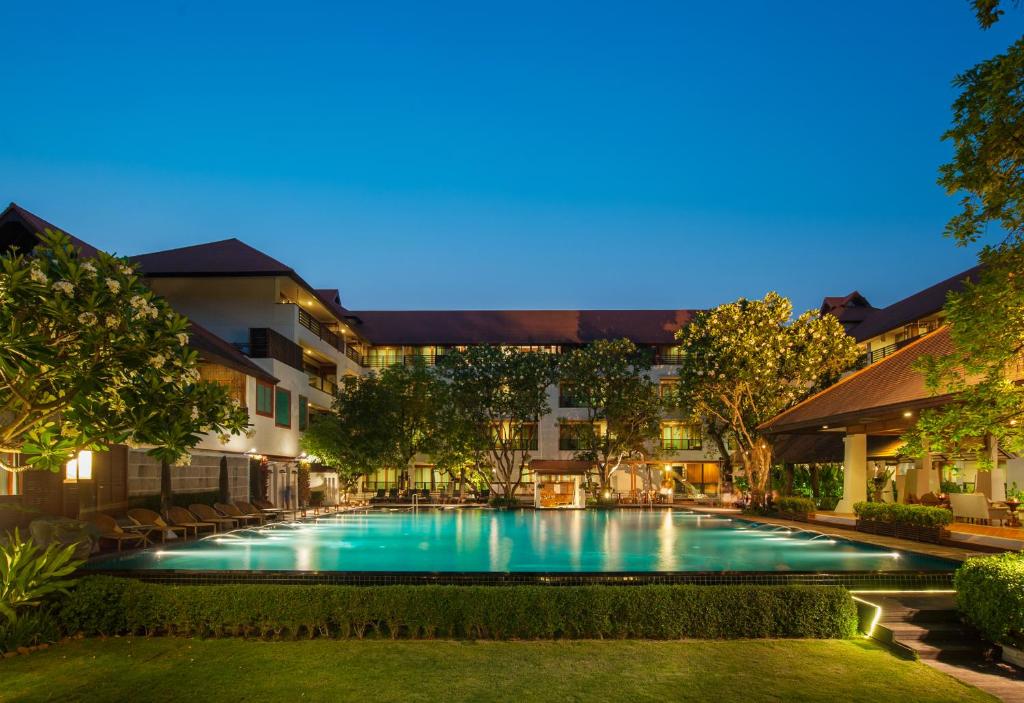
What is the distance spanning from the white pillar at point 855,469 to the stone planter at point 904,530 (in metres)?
2.92

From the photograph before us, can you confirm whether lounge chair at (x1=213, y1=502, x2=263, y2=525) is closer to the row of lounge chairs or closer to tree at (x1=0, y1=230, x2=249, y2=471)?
the row of lounge chairs

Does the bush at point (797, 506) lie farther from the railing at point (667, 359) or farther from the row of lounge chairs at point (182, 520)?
the railing at point (667, 359)

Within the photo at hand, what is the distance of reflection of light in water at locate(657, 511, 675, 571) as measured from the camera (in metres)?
15.3

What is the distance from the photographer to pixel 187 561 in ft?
49.8

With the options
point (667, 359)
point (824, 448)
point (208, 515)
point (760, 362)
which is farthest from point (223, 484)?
point (667, 359)

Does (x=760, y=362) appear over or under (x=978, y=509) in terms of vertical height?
over

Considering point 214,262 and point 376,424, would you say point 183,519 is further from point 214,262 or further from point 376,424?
point 214,262

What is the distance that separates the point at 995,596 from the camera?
7.88 meters

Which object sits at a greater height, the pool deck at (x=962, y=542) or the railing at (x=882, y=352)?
the railing at (x=882, y=352)

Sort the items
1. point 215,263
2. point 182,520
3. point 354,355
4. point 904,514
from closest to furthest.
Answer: point 904,514 < point 182,520 < point 215,263 < point 354,355

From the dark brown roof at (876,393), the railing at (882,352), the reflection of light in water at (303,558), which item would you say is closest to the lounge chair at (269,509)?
the reflection of light in water at (303,558)

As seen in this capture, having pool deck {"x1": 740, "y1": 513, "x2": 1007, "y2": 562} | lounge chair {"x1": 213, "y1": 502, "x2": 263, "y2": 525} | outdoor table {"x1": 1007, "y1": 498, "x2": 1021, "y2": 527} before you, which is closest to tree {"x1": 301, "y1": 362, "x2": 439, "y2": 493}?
lounge chair {"x1": 213, "y1": 502, "x2": 263, "y2": 525}

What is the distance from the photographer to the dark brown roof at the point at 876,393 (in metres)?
16.2

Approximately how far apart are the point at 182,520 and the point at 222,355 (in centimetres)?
557
